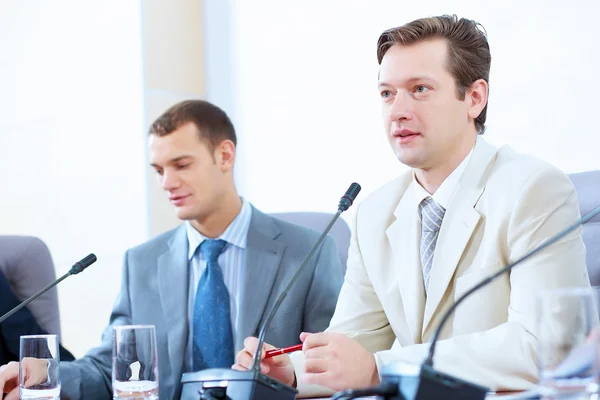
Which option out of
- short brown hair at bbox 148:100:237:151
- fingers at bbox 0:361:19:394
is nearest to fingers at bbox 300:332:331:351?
fingers at bbox 0:361:19:394

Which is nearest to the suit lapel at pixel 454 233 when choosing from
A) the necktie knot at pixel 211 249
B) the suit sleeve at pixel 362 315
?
the suit sleeve at pixel 362 315

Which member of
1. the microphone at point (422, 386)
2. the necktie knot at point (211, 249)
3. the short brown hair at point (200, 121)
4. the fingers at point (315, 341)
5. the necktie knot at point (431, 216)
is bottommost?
the fingers at point (315, 341)

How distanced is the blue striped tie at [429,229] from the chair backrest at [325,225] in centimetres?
74

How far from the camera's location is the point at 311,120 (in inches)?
140

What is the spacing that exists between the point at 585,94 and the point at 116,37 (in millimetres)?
2085

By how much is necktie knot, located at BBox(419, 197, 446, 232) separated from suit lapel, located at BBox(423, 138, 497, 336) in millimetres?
66

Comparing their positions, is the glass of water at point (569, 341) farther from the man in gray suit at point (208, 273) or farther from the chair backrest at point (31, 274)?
the chair backrest at point (31, 274)

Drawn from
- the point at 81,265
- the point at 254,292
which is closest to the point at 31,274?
the point at 254,292

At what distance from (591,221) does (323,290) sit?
885 mm

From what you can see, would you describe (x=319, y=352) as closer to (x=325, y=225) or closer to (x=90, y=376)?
(x=90, y=376)

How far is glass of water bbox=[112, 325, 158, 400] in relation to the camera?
4.75 ft

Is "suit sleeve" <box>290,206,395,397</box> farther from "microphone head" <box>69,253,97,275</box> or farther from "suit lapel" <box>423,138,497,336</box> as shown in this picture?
"microphone head" <box>69,253,97,275</box>

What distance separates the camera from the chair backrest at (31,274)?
268 centimetres

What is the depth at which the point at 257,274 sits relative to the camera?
2.66m
